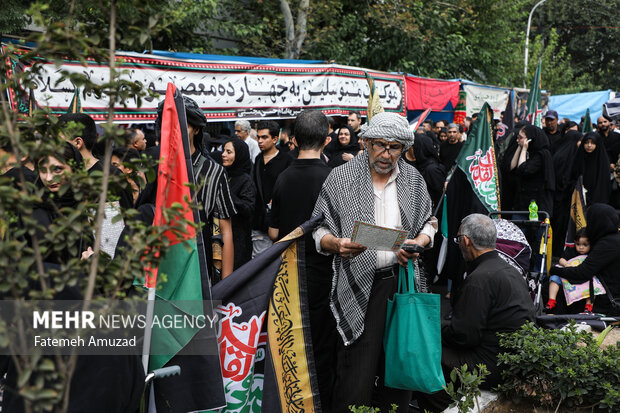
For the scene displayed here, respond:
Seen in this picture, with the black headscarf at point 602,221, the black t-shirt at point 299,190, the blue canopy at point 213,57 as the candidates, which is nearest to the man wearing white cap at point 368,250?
the black t-shirt at point 299,190

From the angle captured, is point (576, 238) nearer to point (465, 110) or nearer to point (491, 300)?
point (491, 300)

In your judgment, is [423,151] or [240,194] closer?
[240,194]

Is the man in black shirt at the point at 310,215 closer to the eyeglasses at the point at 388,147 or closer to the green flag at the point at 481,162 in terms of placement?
the eyeglasses at the point at 388,147

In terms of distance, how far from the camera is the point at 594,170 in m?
9.55

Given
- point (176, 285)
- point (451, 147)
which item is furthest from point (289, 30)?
A: point (176, 285)

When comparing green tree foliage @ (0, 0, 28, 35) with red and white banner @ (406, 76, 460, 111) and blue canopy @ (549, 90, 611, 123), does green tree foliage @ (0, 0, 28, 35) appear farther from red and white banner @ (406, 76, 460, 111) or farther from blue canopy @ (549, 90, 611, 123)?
blue canopy @ (549, 90, 611, 123)

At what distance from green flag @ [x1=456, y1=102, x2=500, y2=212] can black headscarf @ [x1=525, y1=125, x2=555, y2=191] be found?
7.06 feet

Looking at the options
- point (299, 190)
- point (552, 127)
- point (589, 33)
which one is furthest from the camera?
point (589, 33)

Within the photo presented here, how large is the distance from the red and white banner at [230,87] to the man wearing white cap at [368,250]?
3.89 metres

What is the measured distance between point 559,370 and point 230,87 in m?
6.38

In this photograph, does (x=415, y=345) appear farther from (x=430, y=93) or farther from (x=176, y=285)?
(x=430, y=93)

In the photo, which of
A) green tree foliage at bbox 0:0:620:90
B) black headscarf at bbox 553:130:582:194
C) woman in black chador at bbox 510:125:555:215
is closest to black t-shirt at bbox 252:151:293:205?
woman in black chador at bbox 510:125:555:215

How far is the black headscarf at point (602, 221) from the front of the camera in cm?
560

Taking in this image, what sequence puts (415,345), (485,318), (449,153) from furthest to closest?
(449,153), (485,318), (415,345)
